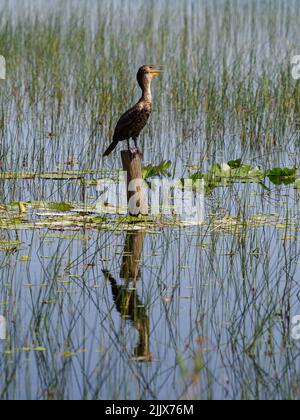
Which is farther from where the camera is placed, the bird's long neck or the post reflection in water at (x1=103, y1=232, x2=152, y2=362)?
the bird's long neck

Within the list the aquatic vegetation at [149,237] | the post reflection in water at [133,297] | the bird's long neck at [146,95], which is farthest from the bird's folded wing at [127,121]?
the post reflection in water at [133,297]

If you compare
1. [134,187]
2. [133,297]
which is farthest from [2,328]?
[134,187]

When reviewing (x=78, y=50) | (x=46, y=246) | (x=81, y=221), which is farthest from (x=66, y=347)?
(x=78, y=50)

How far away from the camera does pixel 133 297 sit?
16.5 feet

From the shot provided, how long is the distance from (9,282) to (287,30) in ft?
30.5

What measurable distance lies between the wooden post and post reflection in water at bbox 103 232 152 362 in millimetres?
603

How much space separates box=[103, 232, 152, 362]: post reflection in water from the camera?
14.3ft

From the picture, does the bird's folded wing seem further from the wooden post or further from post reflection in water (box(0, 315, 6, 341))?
post reflection in water (box(0, 315, 6, 341))

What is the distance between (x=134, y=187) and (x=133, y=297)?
1969mm

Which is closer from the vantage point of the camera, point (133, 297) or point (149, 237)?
point (133, 297)

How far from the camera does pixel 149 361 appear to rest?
4191 mm

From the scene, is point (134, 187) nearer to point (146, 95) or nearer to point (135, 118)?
point (135, 118)

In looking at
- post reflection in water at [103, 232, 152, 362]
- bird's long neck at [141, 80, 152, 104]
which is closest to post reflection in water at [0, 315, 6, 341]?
post reflection in water at [103, 232, 152, 362]
